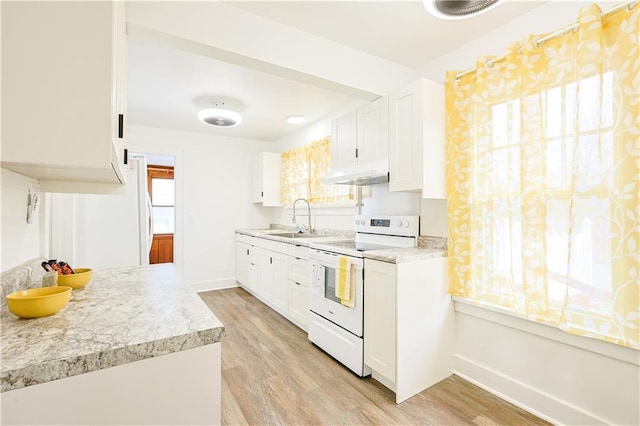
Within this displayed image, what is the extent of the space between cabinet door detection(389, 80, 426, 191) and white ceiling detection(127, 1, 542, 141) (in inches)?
12.9

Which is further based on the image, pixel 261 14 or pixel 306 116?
pixel 306 116

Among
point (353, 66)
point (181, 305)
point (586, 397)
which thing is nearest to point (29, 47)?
point (181, 305)

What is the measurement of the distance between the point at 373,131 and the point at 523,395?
2.18 metres

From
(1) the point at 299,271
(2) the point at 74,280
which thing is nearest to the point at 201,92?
(1) the point at 299,271

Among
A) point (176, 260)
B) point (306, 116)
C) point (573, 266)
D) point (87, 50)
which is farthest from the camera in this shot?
point (176, 260)

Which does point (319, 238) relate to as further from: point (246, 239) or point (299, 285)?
point (246, 239)

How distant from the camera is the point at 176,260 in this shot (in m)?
4.51

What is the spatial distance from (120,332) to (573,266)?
2101mm

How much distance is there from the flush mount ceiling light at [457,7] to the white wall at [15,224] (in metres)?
2.09

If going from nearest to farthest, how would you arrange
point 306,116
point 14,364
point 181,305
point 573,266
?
point 14,364 → point 181,305 → point 573,266 → point 306,116

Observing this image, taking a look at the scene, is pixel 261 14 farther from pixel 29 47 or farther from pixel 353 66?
pixel 29 47

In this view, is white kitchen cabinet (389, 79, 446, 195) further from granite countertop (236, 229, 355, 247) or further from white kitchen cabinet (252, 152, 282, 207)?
white kitchen cabinet (252, 152, 282, 207)

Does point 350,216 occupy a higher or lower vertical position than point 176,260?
higher

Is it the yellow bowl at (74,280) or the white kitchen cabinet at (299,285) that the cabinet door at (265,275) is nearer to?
the white kitchen cabinet at (299,285)
